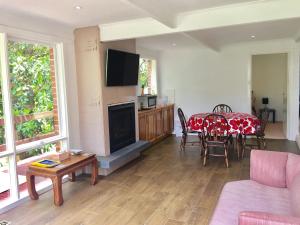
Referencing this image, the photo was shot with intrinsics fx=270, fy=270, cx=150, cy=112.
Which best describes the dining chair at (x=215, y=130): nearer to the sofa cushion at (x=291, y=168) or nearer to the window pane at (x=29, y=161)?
the sofa cushion at (x=291, y=168)

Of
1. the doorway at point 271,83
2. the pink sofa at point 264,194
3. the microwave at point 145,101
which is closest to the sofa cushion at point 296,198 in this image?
the pink sofa at point 264,194

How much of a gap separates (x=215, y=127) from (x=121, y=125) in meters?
1.65

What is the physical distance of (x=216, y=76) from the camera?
7.05 meters

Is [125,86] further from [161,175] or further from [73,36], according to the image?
[161,175]

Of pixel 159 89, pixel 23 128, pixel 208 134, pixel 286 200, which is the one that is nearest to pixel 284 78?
pixel 159 89

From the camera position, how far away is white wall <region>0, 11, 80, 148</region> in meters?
3.22

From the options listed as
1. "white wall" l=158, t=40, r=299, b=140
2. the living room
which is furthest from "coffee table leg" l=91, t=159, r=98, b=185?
"white wall" l=158, t=40, r=299, b=140

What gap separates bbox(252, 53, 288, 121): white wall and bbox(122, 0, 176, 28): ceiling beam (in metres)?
6.46

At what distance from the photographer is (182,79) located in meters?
7.39

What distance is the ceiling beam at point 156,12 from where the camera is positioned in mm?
2670

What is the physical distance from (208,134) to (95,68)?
2.25 m

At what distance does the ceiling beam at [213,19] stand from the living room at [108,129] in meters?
0.01

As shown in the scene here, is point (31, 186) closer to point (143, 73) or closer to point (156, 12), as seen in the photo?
point (156, 12)

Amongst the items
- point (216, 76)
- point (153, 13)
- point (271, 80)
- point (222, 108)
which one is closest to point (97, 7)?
point (153, 13)
